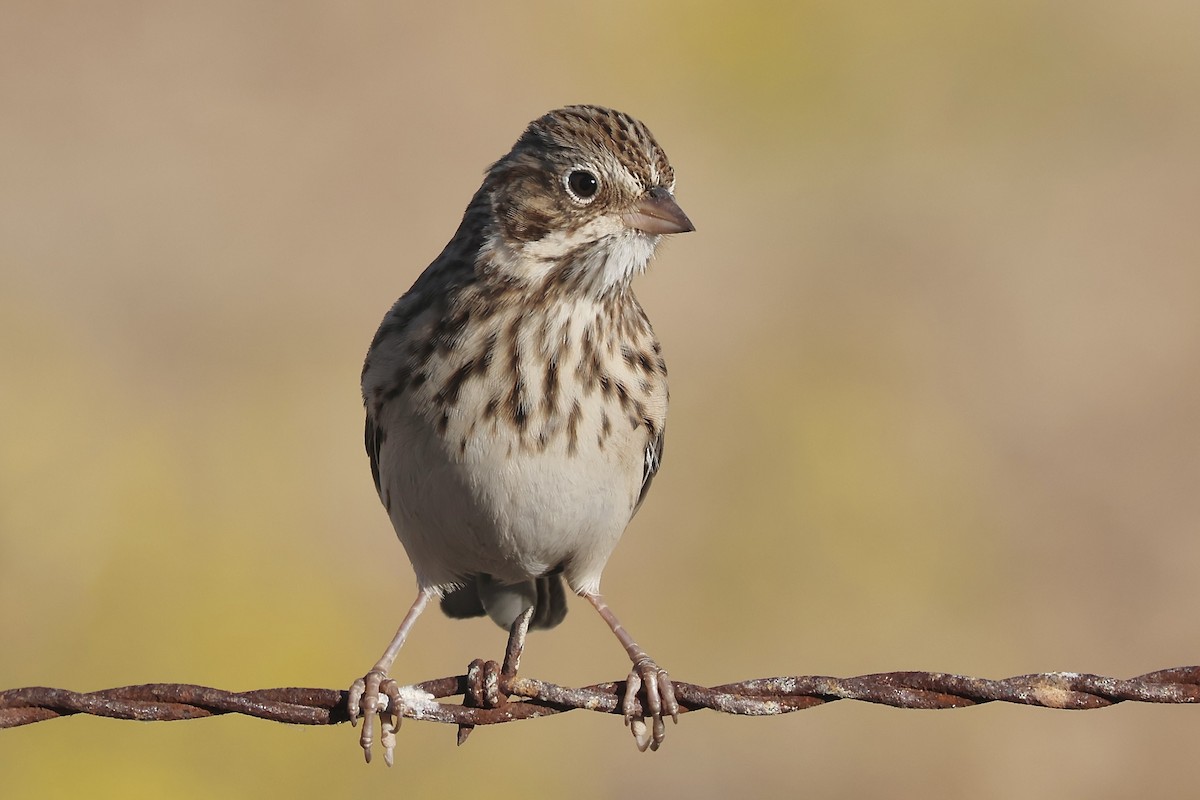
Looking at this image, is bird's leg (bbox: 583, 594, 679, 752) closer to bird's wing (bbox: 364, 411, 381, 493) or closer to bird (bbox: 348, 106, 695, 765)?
bird (bbox: 348, 106, 695, 765)

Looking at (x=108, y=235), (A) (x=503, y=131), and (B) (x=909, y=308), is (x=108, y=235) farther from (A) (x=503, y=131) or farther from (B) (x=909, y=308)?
(B) (x=909, y=308)

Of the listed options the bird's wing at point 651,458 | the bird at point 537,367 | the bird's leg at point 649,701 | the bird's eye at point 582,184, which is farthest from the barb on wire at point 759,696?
the bird's eye at point 582,184

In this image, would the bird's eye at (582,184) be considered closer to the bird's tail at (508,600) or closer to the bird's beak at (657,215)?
the bird's beak at (657,215)

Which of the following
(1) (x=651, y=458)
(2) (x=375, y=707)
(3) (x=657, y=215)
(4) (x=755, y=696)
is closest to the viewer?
(4) (x=755, y=696)

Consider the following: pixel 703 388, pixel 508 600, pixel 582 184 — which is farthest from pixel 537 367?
pixel 703 388

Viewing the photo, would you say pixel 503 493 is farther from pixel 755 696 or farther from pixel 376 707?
pixel 755 696
